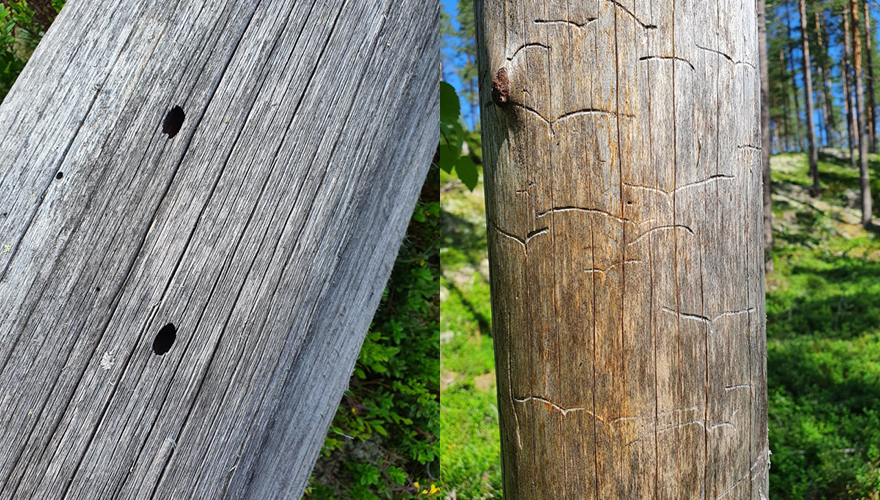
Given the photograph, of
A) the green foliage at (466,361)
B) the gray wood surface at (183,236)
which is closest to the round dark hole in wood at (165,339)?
the gray wood surface at (183,236)

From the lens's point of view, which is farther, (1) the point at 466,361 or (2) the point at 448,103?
(1) the point at 466,361

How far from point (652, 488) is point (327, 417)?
0.53 meters

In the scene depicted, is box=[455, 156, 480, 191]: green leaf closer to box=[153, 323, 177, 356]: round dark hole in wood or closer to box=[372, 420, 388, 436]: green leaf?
box=[153, 323, 177, 356]: round dark hole in wood

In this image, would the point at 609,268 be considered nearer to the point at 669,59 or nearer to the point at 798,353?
the point at 669,59

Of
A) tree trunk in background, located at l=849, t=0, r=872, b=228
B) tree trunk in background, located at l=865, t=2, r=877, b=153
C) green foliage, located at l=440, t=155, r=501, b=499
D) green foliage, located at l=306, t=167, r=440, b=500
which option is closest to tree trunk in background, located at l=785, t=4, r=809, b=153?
tree trunk in background, located at l=865, t=2, r=877, b=153

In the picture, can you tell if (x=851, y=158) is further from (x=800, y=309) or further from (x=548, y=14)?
(x=548, y=14)

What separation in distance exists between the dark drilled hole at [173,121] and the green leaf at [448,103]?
0.81 m

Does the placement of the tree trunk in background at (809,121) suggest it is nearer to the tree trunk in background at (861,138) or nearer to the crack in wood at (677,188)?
the tree trunk in background at (861,138)

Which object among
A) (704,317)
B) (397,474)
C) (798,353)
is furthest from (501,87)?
(798,353)

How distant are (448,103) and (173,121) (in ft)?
2.84

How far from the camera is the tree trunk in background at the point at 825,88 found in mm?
19984

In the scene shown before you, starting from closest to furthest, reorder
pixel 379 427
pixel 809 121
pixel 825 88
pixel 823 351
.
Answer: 1. pixel 379 427
2. pixel 823 351
3. pixel 809 121
4. pixel 825 88

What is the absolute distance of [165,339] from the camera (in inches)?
27.8

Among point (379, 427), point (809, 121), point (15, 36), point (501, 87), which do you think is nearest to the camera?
point (501, 87)
